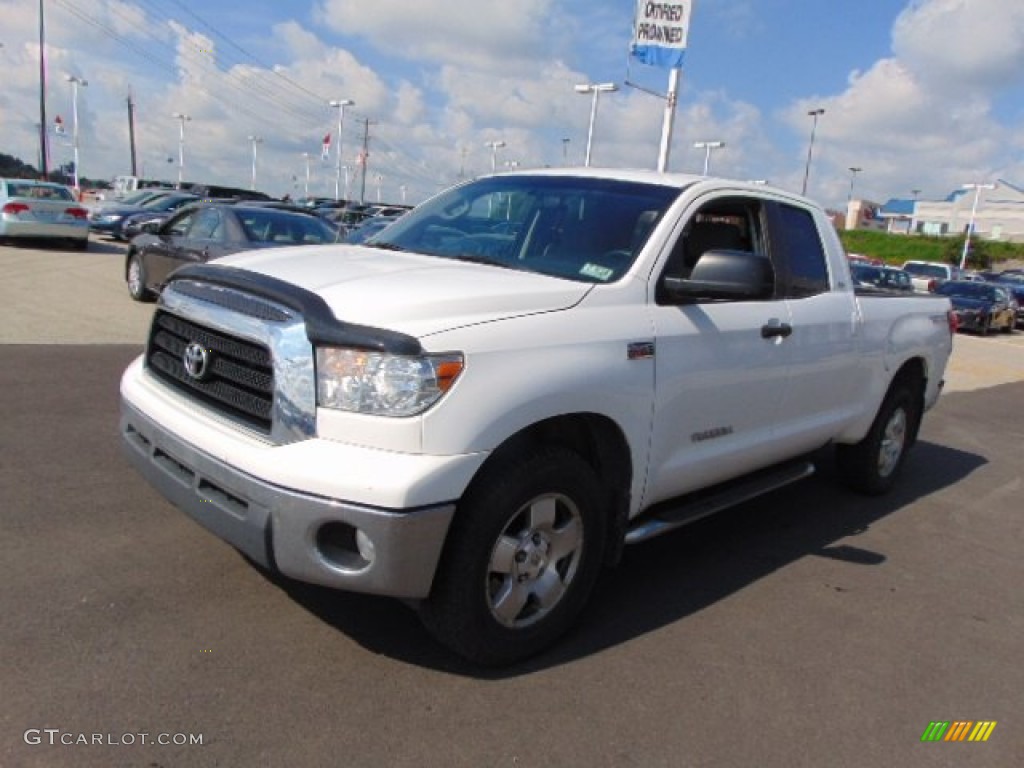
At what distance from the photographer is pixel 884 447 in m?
5.93

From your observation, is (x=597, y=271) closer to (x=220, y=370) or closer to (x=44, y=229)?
(x=220, y=370)

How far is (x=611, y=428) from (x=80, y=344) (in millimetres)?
7224

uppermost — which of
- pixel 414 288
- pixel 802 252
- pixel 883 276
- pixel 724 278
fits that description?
pixel 802 252

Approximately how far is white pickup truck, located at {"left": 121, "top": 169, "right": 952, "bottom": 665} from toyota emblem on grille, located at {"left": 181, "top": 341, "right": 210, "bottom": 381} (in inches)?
0.5

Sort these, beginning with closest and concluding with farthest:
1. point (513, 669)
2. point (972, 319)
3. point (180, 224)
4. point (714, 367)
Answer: point (513, 669)
point (714, 367)
point (180, 224)
point (972, 319)

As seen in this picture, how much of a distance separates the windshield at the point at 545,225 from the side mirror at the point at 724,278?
26 centimetres

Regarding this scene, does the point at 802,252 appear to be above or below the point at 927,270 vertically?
above

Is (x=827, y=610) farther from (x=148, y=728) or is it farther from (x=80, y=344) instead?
(x=80, y=344)

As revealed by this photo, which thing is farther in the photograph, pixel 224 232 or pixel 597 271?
pixel 224 232

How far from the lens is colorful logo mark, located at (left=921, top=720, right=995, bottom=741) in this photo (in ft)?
10.2

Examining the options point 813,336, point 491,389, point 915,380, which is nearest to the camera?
point 491,389

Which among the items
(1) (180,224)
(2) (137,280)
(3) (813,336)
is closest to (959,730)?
(3) (813,336)

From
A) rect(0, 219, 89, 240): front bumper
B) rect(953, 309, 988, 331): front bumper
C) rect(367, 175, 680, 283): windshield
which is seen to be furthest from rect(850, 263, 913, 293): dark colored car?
rect(367, 175, 680, 283): windshield

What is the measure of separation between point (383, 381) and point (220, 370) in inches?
31.1
